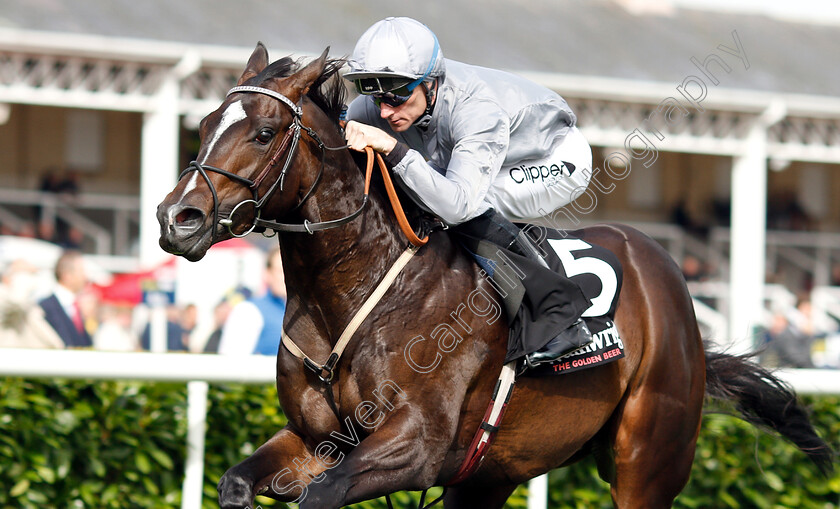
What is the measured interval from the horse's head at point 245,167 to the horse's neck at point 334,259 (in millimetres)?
105

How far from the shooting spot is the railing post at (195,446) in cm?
392

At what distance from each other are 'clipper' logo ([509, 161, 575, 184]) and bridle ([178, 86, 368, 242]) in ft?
2.18

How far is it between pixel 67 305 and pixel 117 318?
1.37 metres

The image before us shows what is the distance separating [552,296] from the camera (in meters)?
3.17

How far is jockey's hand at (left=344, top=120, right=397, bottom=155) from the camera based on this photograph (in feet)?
9.69

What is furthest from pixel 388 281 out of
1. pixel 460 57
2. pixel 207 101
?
pixel 460 57

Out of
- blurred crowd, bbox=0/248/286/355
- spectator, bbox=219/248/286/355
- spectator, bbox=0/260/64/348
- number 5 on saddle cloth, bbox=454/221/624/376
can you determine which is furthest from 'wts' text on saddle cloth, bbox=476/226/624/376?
spectator, bbox=0/260/64/348

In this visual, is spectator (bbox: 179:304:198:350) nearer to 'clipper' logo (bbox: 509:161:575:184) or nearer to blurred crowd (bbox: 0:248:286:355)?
blurred crowd (bbox: 0:248:286:355)

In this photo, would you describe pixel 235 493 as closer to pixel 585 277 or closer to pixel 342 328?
pixel 342 328

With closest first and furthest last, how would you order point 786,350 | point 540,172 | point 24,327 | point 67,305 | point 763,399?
point 540,172 → point 763,399 → point 24,327 → point 786,350 → point 67,305

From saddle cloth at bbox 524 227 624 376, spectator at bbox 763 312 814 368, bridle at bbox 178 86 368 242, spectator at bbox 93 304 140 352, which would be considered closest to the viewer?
bridle at bbox 178 86 368 242

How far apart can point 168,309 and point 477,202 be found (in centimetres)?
537

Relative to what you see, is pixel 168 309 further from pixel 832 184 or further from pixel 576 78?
pixel 832 184

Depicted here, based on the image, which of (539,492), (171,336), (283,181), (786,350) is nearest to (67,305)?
(171,336)
